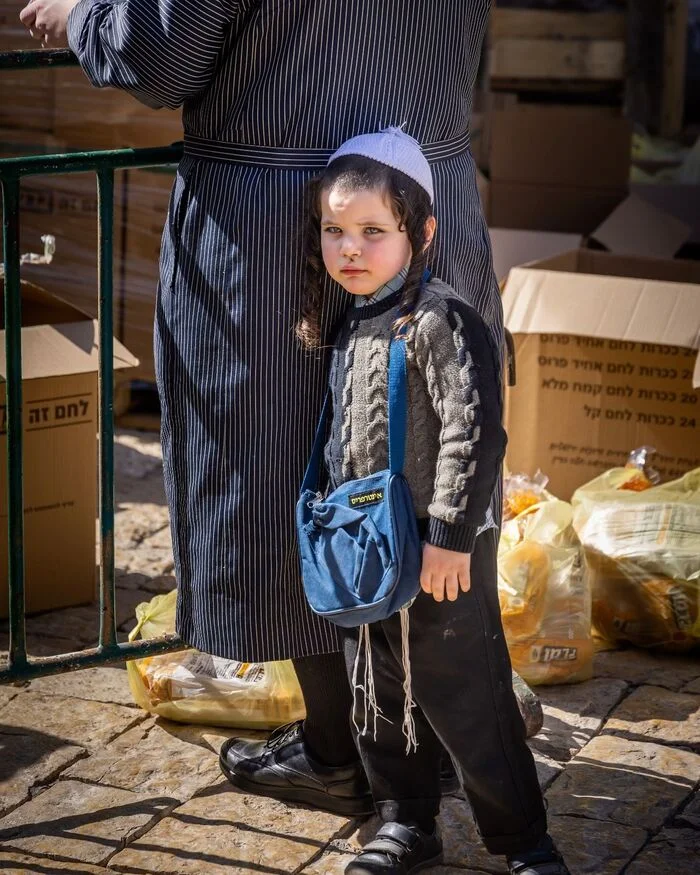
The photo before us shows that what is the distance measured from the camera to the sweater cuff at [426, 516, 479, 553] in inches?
77.3

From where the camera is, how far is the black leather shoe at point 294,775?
2.42m

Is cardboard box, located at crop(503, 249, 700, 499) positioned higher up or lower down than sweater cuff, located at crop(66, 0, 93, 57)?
lower down

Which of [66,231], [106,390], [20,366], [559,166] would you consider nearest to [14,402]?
[20,366]

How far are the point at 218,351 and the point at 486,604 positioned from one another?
0.62m

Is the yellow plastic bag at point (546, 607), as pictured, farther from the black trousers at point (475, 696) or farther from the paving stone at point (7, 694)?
the paving stone at point (7, 694)

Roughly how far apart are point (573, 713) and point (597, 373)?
3.64 ft

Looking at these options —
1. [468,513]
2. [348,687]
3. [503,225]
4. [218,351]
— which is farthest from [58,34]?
[503,225]

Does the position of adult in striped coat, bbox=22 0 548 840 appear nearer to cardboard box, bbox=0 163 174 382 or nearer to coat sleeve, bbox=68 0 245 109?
coat sleeve, bbox=68 0 245 109

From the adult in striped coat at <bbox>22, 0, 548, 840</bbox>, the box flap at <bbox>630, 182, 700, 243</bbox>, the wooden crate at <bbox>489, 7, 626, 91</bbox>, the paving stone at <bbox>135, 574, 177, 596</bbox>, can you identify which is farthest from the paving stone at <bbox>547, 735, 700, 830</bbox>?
the wooden crate at <bbox>489, 7, 626, 91</bbox>

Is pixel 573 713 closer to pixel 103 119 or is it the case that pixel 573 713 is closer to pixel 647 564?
pixel 647 564

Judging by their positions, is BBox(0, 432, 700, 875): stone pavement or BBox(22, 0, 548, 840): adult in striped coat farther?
BBox(0, 432, 700, 875): stone pavement

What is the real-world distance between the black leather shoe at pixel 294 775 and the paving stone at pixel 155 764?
7 centimetres

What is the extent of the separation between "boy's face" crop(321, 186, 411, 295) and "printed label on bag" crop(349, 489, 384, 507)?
1.04ft

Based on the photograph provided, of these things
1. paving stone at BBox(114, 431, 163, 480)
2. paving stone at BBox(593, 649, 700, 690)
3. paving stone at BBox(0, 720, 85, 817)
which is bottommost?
paving stone at BBox(0, 720, 85, 817)
